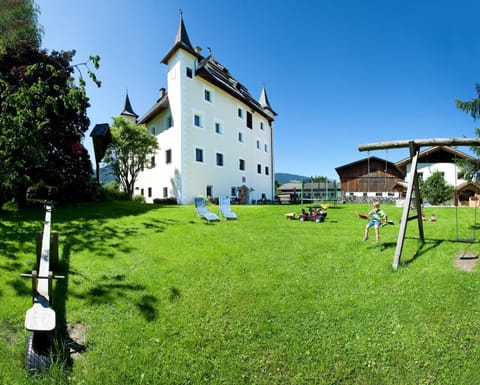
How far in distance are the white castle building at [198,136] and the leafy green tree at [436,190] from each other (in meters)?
17.7

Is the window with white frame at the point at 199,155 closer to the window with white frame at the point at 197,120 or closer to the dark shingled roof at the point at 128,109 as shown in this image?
the window with white frame at the point at 197,120

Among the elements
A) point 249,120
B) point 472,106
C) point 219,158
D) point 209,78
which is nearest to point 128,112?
point 209,78

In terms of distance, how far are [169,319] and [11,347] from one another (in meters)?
1.89

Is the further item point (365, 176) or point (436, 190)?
point (365, 176)

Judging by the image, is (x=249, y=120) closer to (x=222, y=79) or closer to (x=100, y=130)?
(x=222, y=79)

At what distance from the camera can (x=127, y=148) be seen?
71.2 feet

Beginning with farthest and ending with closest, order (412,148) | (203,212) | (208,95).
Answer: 1. (208,95)
2. (203,212)
3. (412,148)

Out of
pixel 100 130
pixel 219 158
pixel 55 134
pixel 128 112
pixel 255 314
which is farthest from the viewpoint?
pixel 128 112

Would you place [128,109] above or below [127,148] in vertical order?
above

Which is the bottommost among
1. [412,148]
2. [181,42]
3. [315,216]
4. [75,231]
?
[75,231]

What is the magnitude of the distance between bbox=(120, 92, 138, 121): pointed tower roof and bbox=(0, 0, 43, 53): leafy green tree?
639 inches

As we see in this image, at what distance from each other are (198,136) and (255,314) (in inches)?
834

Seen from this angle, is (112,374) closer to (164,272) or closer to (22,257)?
(164,272)

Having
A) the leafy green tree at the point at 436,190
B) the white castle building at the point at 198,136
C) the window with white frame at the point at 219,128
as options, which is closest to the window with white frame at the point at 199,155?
the white castle building at the point at 198,136
